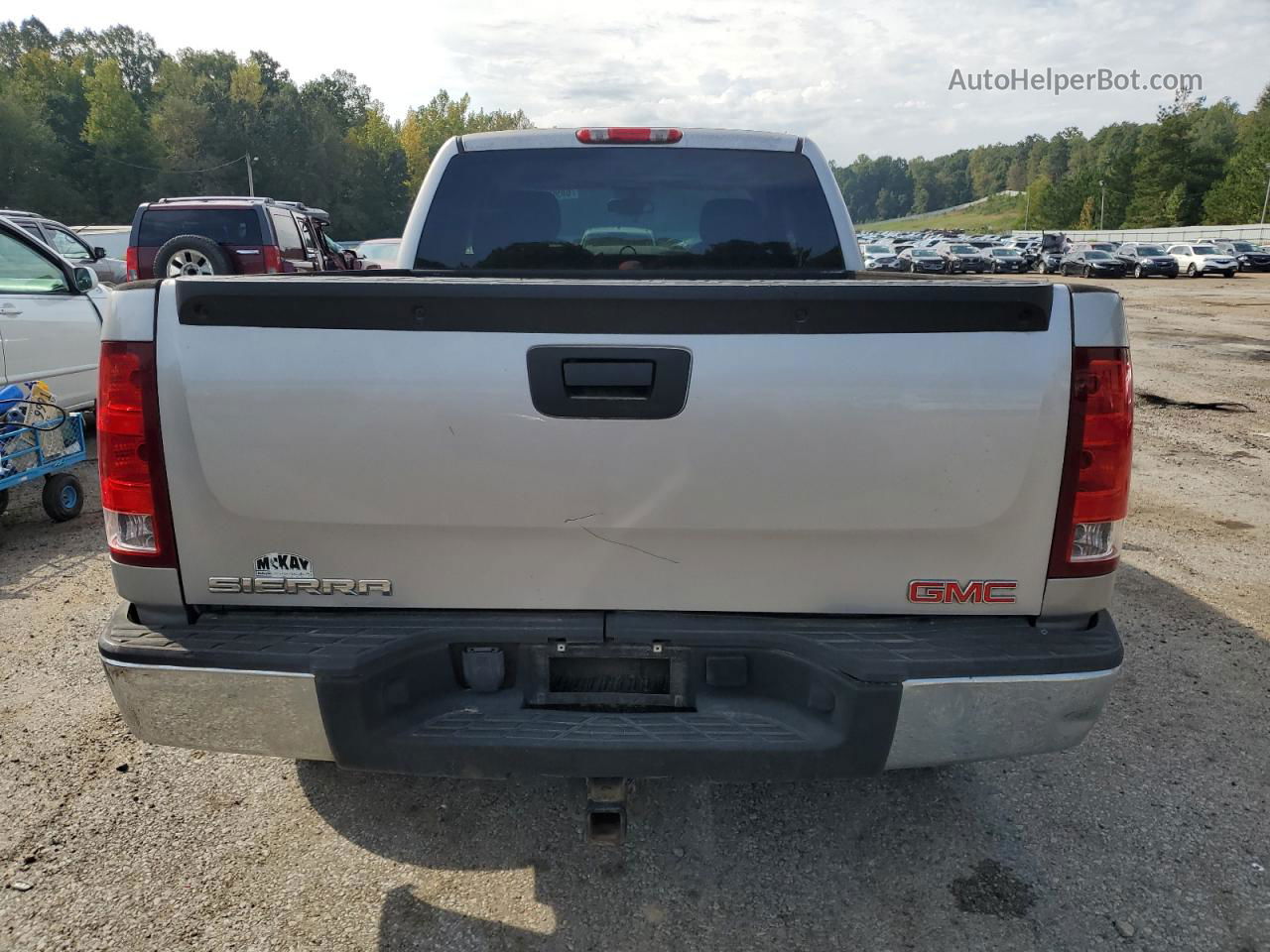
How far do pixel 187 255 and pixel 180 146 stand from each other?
220ft

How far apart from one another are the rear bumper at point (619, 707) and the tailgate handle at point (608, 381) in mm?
533

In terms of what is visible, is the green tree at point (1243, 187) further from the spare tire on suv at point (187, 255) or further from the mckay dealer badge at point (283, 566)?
the mckay dealer badge at point (283, 566)

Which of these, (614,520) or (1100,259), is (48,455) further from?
(1100,259)

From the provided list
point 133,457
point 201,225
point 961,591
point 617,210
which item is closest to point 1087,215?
point 201,225

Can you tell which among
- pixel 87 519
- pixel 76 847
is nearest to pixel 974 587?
pixel 76 847

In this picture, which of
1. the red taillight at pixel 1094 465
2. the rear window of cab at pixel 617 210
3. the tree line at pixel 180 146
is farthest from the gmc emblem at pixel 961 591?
the tree line at pixel 180 146

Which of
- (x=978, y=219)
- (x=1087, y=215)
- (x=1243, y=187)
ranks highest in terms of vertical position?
(x=1243, y=187)

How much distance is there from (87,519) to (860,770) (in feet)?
19.7

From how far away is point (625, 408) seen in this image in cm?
206

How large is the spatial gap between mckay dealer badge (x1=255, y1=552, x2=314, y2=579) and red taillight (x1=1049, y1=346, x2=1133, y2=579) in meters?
1.84

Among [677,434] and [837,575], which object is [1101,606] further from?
[677,434]

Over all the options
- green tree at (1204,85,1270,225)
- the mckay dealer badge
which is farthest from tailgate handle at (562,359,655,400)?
green tree at (1204,85,1270,225)

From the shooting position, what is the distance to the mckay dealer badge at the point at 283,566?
2.20 meters

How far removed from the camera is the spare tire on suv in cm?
1323
